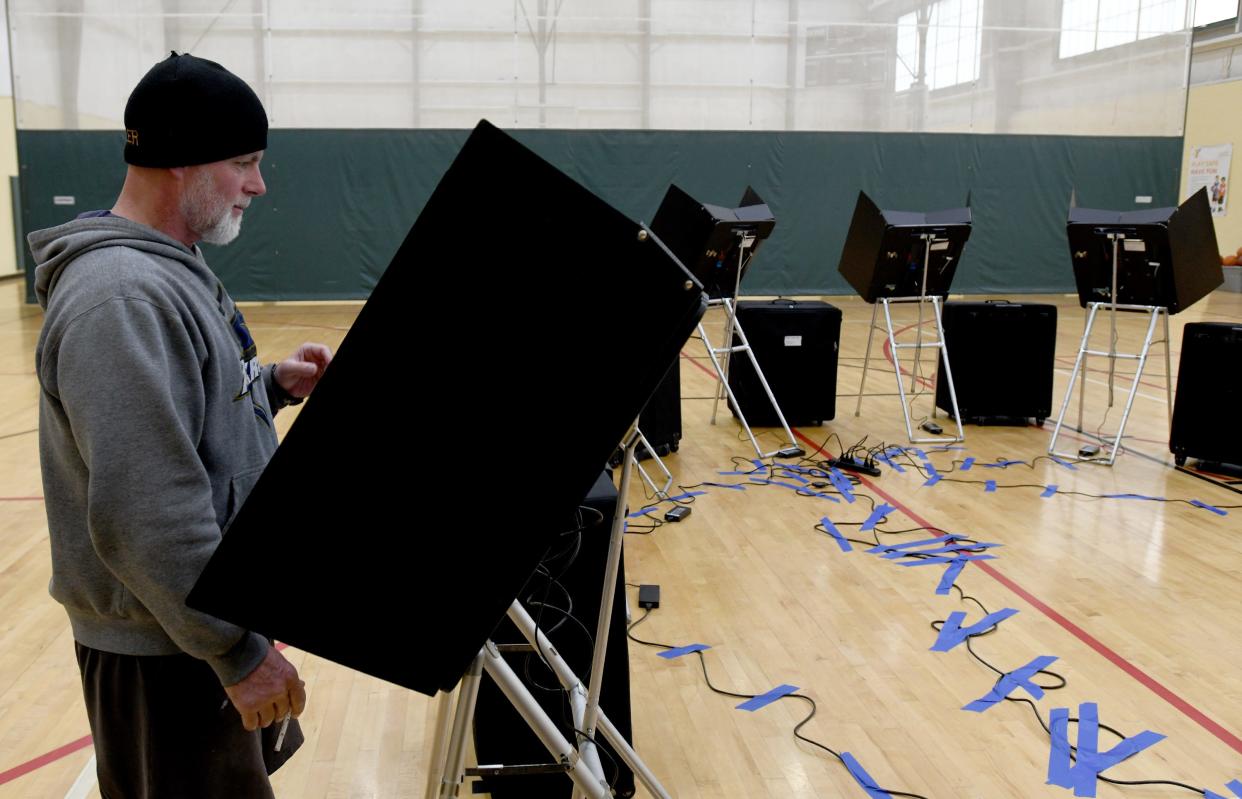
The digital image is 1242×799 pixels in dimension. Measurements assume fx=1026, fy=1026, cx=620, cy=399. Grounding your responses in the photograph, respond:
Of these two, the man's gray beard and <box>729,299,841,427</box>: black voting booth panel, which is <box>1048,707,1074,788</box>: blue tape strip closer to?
the man's gray beard

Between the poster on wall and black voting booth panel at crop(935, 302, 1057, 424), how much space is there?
33.7 feet

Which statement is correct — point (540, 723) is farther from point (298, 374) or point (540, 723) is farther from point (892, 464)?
point (892, 464)

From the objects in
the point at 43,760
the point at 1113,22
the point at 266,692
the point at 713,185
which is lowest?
the point at 43,760

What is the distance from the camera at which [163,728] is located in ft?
4.81

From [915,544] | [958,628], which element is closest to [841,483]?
[915,544]

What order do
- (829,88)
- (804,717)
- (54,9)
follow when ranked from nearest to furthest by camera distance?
1. (804,717)
2. (54,9)
3. (829,88)

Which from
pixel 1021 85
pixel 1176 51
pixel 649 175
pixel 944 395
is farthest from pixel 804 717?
pixel 1176 51

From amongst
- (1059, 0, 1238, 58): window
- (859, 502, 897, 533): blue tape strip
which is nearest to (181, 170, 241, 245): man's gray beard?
(859, 502, 897, 533): blue tape strip

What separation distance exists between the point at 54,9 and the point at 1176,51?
1413 centimetres

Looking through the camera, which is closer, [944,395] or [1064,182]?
[944,395]

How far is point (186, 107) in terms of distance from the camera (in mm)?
1366

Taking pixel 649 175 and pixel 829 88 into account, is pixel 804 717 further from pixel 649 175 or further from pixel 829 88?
pixel 829 88

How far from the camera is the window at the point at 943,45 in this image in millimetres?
13172

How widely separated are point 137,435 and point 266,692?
383 mm
